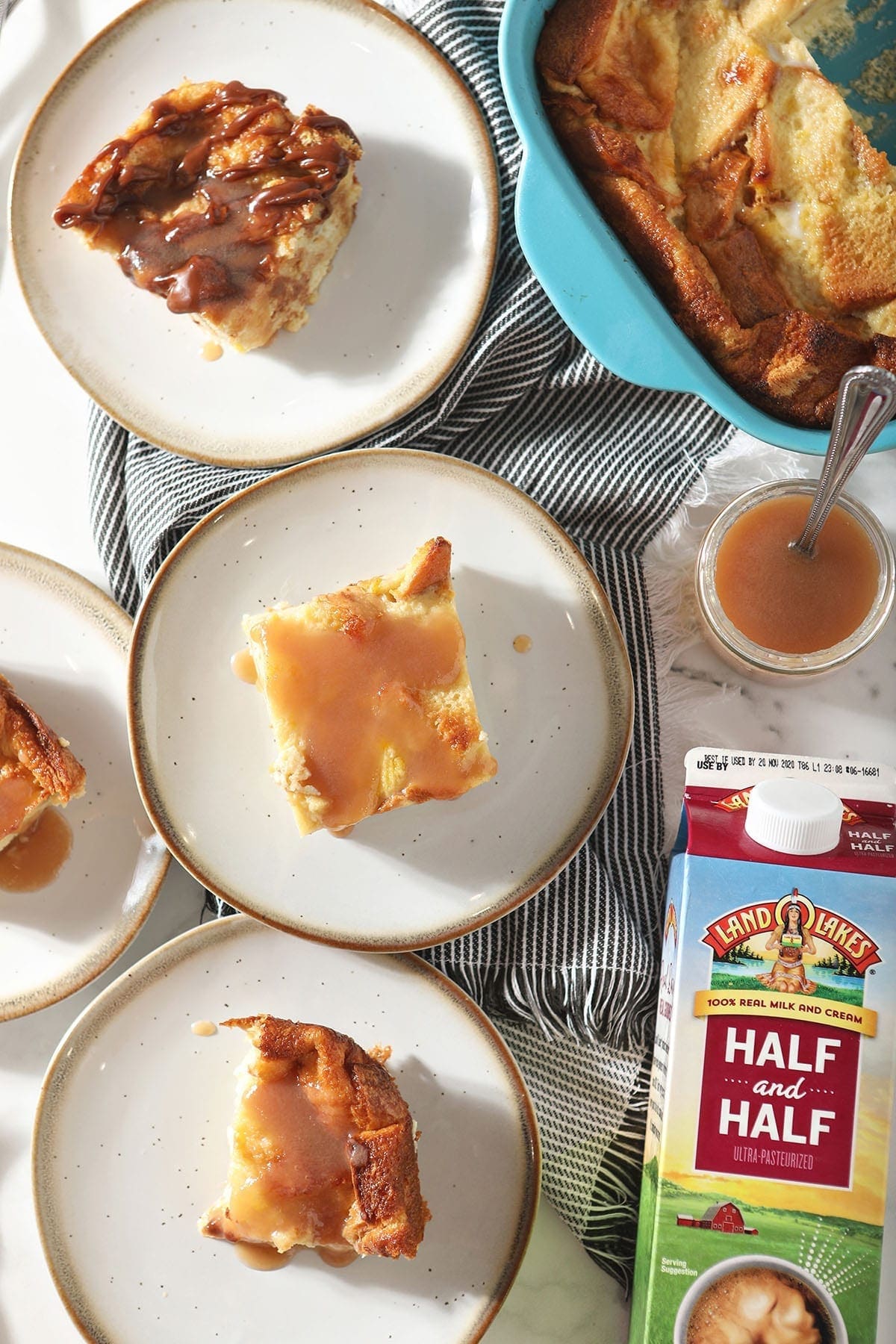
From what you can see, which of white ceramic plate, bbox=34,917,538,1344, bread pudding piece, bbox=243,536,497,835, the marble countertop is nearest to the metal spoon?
the marble countertop

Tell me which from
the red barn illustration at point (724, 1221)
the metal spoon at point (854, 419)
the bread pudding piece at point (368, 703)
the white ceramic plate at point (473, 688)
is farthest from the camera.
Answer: the white ceramic plate at point (473, 688)

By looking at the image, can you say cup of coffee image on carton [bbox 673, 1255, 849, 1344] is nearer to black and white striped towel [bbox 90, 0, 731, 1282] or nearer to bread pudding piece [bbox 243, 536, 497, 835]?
black and white striped towel [bbox 90, 0, 731, 1282]

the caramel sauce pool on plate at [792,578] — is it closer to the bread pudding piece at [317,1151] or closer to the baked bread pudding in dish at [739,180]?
the baked bread pudding in dish at [739,180]

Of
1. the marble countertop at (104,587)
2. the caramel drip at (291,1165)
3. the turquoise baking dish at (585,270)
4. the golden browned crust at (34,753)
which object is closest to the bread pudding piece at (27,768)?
the golden browned crust at (34,753)

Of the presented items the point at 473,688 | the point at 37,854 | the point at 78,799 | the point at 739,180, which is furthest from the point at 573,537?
the point at 37,854

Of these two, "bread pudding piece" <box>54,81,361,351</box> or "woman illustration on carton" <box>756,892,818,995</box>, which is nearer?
"woman illustration on carton" <box>756,892,818,995</box>

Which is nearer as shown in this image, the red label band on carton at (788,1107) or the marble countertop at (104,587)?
the red label band on carton at (788,1107)

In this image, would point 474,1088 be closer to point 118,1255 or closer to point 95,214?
point 118,1255
